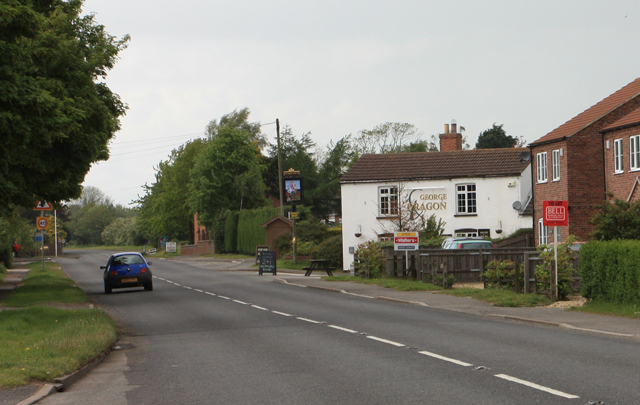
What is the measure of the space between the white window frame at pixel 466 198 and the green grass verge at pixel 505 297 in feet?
80.4

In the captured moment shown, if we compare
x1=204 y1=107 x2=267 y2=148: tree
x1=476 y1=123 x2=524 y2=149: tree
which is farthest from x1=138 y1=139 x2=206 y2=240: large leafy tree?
x1=476 y1=123 x2=524 y2=149: tree

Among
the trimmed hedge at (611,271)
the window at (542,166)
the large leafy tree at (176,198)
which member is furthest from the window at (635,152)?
the large leafy tree at (176,198)

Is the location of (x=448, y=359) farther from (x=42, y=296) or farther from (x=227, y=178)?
(x=227, y=178)

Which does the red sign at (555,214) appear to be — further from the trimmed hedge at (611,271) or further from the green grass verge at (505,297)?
the green grass verge at (505,297)

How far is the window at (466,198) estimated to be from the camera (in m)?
47.2

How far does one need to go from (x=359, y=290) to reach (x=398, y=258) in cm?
455

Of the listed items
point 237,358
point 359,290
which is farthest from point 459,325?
point 359,290

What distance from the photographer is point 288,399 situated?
8.02 meters

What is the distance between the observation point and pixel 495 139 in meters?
86.0

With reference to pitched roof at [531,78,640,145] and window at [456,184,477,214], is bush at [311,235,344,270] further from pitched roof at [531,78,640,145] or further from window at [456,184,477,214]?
pitched roof at [531,78,640,145]

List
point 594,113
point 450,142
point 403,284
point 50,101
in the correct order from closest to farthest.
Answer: point 50,101, point 403,284, point 594,113, point 450,142

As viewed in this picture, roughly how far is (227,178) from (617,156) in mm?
54086

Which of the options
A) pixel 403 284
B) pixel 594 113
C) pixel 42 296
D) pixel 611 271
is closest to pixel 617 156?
pixel 594 113

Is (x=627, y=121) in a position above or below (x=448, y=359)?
above
